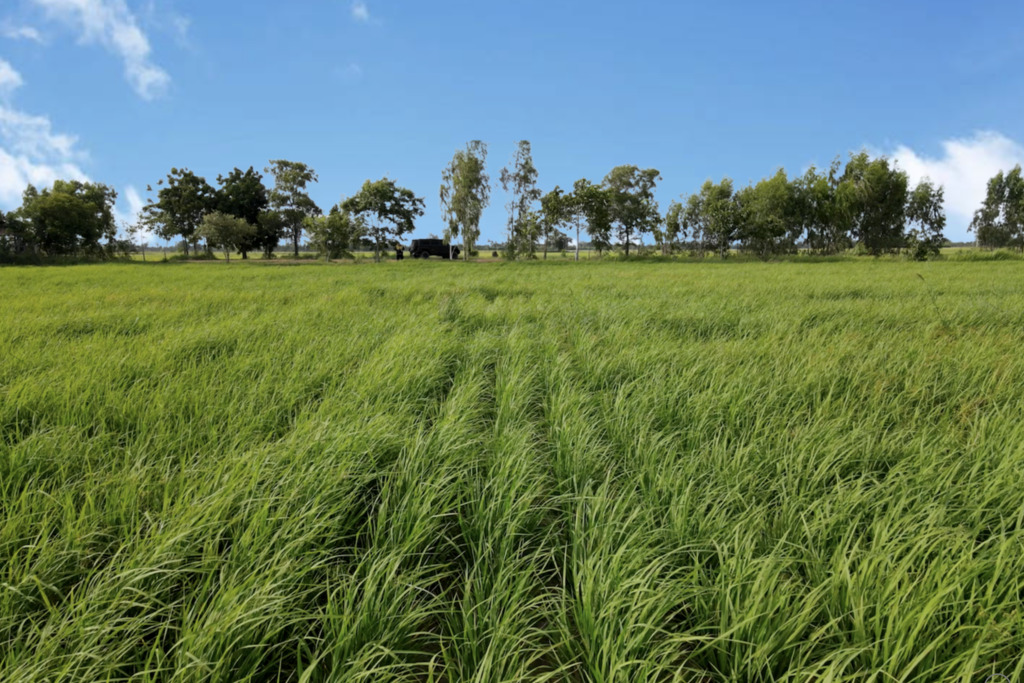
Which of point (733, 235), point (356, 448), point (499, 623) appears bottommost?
point (499, 623)

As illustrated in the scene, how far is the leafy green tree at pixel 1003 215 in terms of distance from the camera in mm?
44406

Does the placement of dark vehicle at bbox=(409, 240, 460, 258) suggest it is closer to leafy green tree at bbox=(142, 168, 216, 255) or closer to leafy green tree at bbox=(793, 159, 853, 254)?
leafy green tree at bbox=(142, 168, 216, 255)

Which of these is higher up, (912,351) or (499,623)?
(912,351)

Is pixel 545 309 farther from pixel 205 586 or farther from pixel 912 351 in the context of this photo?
pixel 205 586

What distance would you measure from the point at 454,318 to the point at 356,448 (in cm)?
404

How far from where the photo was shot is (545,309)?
21.5 ft

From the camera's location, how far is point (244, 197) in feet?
135

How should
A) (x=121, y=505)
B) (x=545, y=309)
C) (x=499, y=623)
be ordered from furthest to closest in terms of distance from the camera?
(x=545, y=309)
(x=121, y=505)
(x=499, y=623)

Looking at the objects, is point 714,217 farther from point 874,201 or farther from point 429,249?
point 429,249

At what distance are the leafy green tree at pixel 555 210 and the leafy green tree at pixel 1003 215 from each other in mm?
45254

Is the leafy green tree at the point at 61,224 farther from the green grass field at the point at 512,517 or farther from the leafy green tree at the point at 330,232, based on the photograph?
the green grass field at the point at 512,517

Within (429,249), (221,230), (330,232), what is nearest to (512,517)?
(330,232)

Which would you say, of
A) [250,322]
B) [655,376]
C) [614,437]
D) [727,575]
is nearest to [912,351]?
[655,376]

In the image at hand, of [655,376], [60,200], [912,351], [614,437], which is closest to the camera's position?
[614,437]
